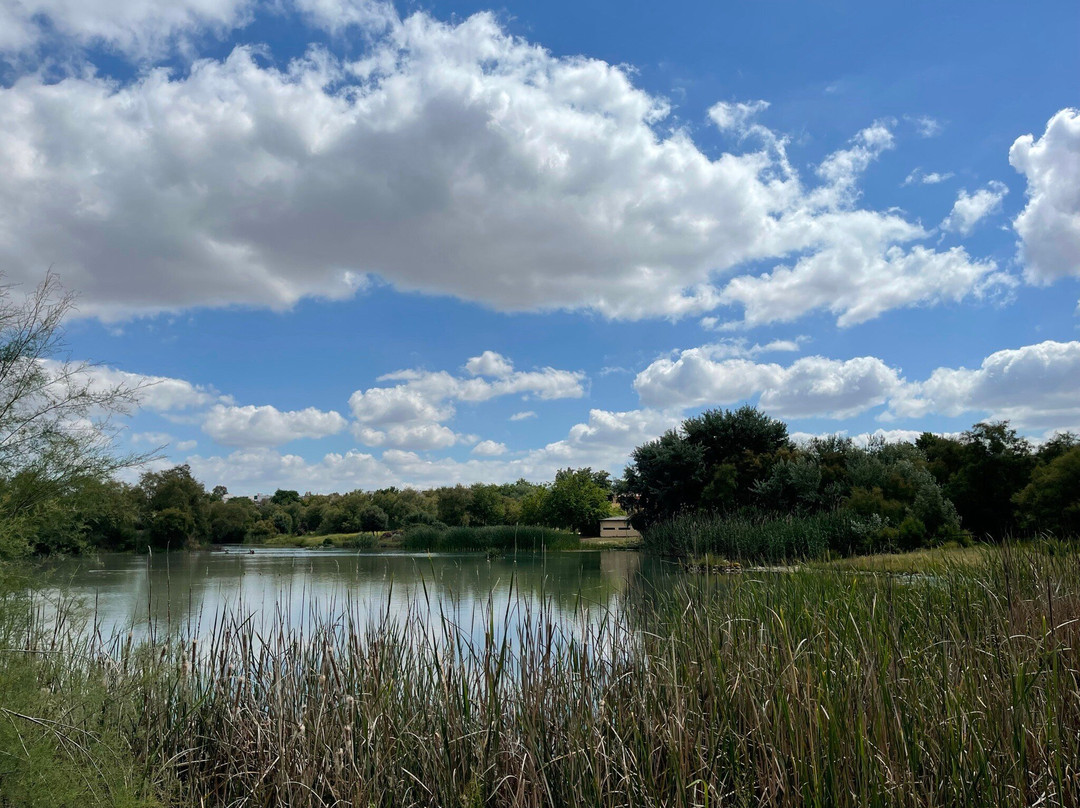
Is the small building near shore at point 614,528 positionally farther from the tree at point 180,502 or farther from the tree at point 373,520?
the tree at point 180,502

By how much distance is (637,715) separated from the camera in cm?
382

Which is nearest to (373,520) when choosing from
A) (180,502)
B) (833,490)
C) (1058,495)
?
(180,502)

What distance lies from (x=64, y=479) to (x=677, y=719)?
822 centimetres

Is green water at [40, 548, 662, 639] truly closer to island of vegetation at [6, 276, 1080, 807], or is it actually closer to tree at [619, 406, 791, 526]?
island of vegetation at [6, 276, 1080, 807]

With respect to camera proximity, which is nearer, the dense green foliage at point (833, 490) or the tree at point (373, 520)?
the dense green foliage at point (833, 490)

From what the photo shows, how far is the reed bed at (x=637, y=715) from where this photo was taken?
301 centimetres

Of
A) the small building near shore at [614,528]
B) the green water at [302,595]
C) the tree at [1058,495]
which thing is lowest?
the small building near shore at [614,528]

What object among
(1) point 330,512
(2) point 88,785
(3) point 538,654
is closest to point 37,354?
(2) point 88,785

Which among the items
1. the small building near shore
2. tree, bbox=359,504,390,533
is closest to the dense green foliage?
the small building near shore

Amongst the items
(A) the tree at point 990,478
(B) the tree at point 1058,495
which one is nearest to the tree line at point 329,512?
(B) the tree at point 1058,495

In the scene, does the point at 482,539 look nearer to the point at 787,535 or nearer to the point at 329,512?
the point at 787,535

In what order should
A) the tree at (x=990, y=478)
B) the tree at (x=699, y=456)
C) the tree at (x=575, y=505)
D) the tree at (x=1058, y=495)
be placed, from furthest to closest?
the tree at (x=575, y=505), the tree at (x=699, y=456), the tree at (x=990, y=478), the tree at (x=1058, y=495)

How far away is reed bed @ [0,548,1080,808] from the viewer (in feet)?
9.86

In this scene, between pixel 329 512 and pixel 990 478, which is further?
pixel 329 512
